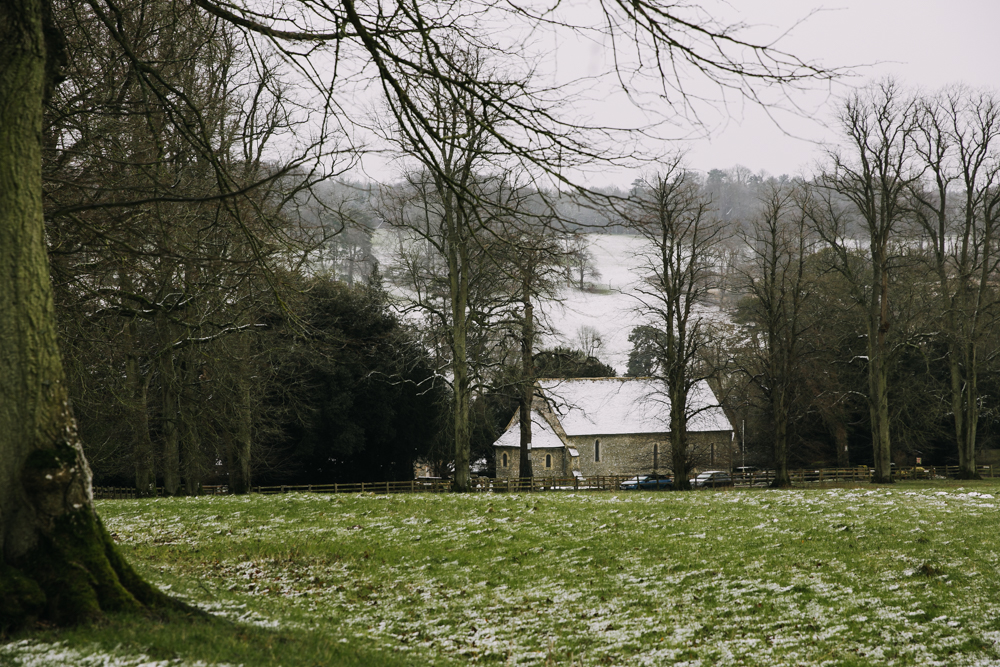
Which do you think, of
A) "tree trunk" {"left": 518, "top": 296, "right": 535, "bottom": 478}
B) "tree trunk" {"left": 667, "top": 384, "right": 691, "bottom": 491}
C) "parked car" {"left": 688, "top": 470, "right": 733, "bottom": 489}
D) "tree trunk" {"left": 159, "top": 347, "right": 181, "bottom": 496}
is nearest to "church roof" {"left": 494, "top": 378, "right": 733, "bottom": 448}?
"parked car" {"left": 688, "top": 470, "right": 733, "bottom": 489}

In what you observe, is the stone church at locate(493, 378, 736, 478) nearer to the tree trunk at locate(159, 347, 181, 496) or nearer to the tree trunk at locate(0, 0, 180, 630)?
the tree trunk at locate(159, 347, 181, 496)

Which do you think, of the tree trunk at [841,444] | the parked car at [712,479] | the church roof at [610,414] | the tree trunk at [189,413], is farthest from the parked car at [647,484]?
the tree trunk at [189,413]

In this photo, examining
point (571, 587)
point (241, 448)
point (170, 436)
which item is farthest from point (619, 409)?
point (571, 587)

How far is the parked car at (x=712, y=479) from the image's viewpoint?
3366cm

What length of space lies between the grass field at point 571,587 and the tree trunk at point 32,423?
0.33 metres

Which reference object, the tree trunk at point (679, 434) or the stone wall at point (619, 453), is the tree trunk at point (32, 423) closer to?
the tree trunk at point (679, 434)

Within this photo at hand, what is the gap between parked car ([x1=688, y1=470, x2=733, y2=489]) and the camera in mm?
33656

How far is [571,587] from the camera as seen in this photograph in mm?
8297

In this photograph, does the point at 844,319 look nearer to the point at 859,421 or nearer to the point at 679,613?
the point at 859,421

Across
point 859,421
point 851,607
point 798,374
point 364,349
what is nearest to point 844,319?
point 798,374

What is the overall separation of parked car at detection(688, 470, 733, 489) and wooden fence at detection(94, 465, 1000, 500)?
86cm

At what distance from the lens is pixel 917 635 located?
5863mm

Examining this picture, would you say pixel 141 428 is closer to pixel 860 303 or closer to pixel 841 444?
pixel 860 303

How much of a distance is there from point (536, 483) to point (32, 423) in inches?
1158
